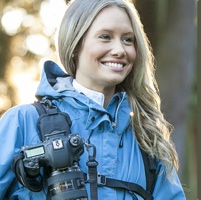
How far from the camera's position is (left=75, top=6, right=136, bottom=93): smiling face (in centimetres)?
398

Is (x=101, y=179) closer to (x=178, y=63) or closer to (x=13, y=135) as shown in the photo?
(x=13, y=135)

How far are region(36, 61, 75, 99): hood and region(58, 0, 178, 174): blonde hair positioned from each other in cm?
5

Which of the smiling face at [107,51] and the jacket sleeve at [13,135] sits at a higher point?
the smiling face at [107,51]

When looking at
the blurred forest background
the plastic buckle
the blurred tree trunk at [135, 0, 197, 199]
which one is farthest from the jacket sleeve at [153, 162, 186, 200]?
the blurred tree trunk at [135, 0, 197, 199]

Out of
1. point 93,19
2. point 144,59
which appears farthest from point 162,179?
point 93,19

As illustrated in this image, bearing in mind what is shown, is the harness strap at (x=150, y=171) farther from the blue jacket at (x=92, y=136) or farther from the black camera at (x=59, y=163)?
the black camera at (x=59, y=163)

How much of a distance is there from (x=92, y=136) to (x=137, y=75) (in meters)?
0.51

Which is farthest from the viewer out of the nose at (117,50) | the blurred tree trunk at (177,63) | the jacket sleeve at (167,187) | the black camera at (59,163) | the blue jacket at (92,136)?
the blurred tree trunk at (177,63)

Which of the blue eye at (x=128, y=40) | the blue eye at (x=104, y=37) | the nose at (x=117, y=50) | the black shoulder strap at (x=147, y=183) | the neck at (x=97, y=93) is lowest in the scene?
the black shoulder strap at (x=147, y=183)

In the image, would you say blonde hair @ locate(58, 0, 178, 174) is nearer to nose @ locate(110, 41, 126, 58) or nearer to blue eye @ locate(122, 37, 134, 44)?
blue eye @ locate(122, 37, 134, 44)

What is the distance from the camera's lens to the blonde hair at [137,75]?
4055 mm

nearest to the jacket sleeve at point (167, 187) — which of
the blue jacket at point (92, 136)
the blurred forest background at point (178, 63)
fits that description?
the blue jacket at point (92, 136)

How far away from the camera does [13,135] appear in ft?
12.5

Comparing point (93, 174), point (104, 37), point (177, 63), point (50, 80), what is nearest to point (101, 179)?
point (93, 174)
